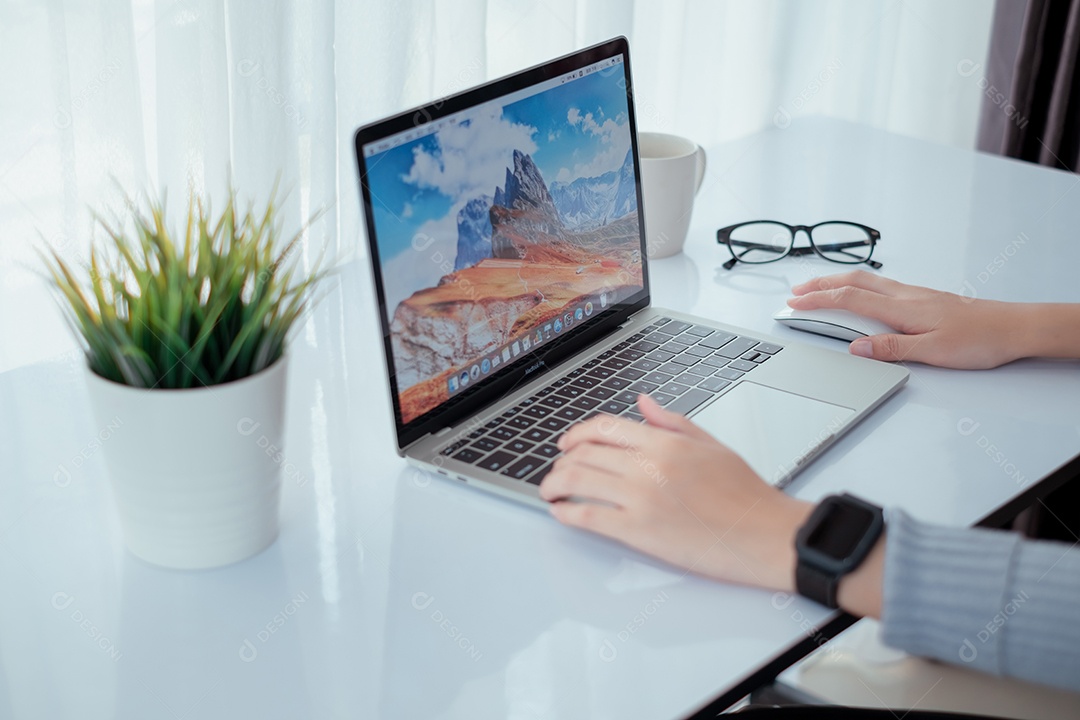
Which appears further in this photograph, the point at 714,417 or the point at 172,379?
the point at 714,417

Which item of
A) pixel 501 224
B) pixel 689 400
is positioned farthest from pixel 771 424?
pixel 501 224

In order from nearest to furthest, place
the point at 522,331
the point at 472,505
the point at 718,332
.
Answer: the point at 472,505, the point at 522,331, the point at 718,332

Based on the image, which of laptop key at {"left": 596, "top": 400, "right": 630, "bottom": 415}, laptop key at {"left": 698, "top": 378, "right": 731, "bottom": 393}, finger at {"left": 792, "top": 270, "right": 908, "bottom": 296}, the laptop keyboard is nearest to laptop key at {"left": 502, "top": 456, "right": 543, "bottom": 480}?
the laptop keyboard

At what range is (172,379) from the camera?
70 cm

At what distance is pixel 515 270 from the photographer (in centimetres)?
95

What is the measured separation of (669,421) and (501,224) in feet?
0.78

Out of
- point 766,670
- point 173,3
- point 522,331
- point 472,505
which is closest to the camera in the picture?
point 766,670

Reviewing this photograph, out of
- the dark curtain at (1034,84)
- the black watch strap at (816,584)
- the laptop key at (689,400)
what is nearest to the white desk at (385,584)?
the black watch strap at (816,584)

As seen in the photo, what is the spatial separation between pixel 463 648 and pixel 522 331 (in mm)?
349

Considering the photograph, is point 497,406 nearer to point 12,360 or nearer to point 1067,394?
point 1067,394

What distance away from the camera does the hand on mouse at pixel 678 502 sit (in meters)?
0.74

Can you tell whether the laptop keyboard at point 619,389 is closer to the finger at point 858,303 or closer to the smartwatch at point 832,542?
the finger at point 858,303

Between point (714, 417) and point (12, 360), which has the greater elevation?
point (714, 417)

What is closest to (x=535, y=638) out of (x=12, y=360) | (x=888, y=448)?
(x=888, y=448)
